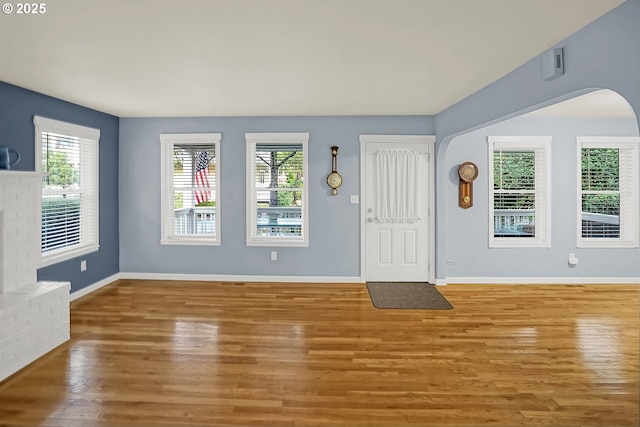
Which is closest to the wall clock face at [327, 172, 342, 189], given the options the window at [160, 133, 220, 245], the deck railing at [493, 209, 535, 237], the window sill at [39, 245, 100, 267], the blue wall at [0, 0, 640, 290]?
the blue wall at [0, 0, 640, 290]

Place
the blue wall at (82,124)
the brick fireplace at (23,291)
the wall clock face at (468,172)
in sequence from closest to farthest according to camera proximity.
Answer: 1. the brick fireplace at (23,291)
2. the blue wall at (82,124)
3. the wall clock face at (468,172)

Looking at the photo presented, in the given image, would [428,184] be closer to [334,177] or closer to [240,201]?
[334,177]

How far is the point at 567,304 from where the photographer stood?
4.68 m

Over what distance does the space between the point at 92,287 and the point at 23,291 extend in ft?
6.35

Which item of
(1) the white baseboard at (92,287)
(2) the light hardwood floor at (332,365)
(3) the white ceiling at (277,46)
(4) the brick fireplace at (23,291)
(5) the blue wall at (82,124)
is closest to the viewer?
(3) the white ceiling at (277,46)

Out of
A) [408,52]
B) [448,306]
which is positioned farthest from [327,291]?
[408,52]

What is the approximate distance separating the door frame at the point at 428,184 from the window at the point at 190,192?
2190 millimetres

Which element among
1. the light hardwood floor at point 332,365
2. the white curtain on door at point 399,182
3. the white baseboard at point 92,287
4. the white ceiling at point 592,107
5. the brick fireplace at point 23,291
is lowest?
the light hardwood floor at point 332,365

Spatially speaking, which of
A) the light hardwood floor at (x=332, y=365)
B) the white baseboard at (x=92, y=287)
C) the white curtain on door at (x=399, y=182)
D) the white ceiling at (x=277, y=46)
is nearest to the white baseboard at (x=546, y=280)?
the light hardwood floor at (x=332, y=365)

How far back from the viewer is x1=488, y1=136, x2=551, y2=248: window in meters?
5.67

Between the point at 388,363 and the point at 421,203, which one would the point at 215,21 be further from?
the point at 421,203

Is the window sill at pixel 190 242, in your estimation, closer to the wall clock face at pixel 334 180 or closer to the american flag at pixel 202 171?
the american flag at pixel 202 171

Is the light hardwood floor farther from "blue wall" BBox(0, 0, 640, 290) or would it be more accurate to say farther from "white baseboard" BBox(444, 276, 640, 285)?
"blue wall" BBox(0, 0, 640, 290)

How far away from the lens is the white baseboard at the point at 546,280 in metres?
5.65
